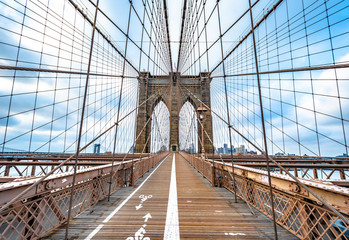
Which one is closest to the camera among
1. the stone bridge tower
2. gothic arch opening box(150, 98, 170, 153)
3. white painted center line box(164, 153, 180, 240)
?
white painted center line box(164, 153, 180, 240)

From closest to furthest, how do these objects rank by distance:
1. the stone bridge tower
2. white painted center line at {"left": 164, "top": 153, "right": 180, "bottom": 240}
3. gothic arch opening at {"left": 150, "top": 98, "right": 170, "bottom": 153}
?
white painted center line at {"left": 164, "top": 153, "right": 180, "bottom": 240}, gothic arch opening at {"left": 150, "top": 98, "right": 170, "bottom": 153}, the stone bridge tower

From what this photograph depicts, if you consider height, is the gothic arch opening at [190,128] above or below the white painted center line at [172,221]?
above

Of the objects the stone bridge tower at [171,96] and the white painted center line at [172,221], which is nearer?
the white painted center line at [172,221]

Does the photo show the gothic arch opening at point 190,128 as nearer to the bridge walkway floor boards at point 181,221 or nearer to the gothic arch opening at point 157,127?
the gothic arch opening at point 157,127

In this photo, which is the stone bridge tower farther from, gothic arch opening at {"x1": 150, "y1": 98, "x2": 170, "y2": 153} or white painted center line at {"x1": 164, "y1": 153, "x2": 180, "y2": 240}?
white painted center line at {"x1": 164, "y1": 153, "x2": 180, "y2": 240}

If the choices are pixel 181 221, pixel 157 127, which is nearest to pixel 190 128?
pixel 157 127

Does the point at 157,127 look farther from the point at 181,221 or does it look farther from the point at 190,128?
the point at 181,221

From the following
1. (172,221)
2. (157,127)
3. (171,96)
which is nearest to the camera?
(172,221)

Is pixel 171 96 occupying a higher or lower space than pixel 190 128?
higher

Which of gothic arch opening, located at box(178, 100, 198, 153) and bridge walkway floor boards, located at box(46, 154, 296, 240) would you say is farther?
gothic arch opening, located at box(178, 100, 198, 153)

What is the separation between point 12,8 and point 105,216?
10.7m

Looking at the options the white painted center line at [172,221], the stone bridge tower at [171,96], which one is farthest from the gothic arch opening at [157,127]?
the white painted center line at [172,221]

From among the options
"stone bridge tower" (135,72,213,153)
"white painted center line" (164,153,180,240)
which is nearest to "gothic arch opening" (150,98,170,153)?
"stone bridge tower" (135,72,213,153)

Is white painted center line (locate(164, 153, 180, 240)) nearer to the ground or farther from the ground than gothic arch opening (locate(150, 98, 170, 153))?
nearer to the ground
